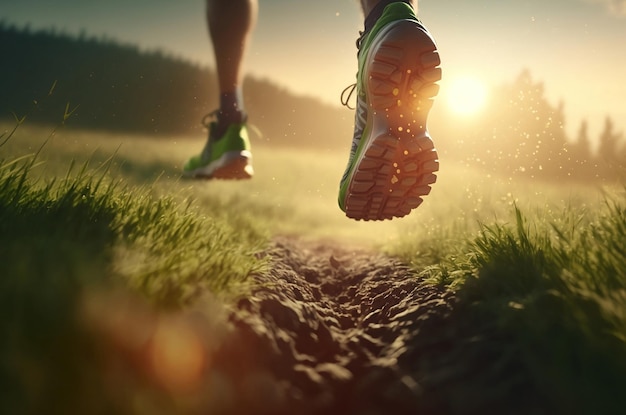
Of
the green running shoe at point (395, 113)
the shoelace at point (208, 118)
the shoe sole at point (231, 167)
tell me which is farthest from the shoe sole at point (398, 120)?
the shoelace at point (208, 118)

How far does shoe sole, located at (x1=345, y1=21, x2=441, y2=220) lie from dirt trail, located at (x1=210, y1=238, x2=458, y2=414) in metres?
0.52

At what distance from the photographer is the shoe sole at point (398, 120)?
7.37 ft

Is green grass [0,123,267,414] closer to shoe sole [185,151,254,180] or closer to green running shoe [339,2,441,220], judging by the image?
green running shoe [339,2,441,220]

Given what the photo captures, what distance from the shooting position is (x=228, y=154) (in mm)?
3609

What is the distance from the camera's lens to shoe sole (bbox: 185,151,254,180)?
3611mm

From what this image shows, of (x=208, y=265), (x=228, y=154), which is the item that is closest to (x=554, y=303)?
(x=208, y=265)

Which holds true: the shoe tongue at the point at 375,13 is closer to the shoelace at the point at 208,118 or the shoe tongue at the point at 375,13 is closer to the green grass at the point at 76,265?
the green grass at the point at 76,265

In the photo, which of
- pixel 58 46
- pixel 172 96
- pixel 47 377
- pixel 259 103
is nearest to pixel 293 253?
pixel 47 377

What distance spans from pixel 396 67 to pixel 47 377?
70.1 inches

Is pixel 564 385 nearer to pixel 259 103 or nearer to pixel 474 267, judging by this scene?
pixel 474 267

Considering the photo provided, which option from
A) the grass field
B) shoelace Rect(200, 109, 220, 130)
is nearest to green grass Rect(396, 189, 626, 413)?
the grass field

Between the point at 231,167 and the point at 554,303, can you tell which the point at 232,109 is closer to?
the point at 231,167

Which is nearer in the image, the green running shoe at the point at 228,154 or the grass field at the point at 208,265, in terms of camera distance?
the grass field at the point at 208,265

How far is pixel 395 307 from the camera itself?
72.4 inches
